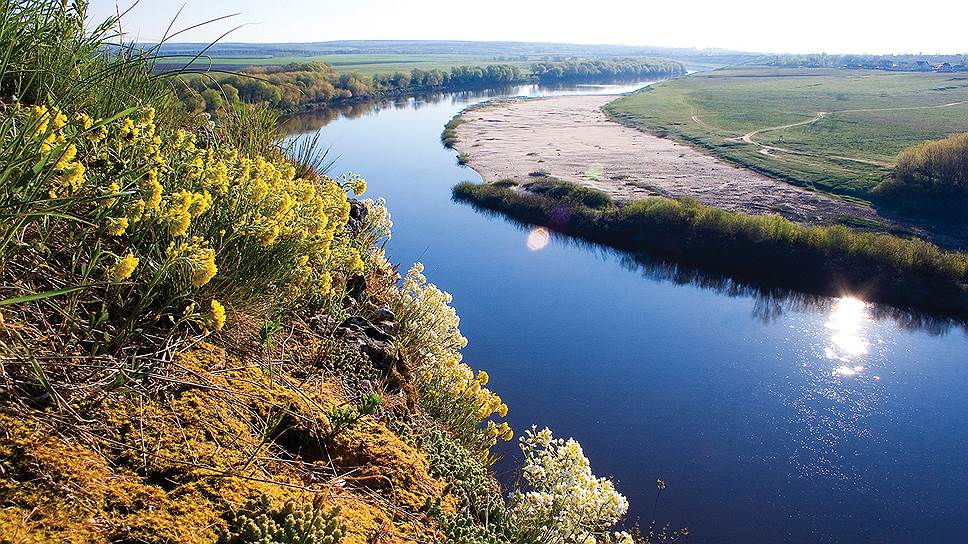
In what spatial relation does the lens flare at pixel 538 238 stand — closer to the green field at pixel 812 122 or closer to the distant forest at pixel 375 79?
the distant forest at pixel 375 79

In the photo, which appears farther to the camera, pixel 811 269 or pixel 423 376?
pixel 811 269

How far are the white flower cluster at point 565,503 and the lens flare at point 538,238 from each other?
2049 centimetres

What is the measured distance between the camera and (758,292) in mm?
20953

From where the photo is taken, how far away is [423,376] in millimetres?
4680

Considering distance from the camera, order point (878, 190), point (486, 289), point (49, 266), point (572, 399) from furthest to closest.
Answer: point (878, 190)
point (486, 289)
point (572, 399)
point (49, 266)

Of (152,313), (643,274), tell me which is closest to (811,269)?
(643,274)

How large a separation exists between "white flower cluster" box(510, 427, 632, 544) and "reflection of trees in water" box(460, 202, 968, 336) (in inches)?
636

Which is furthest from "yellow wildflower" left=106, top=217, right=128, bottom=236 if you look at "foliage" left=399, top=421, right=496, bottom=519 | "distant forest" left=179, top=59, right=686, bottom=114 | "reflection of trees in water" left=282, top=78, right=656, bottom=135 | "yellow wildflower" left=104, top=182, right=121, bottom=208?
"reflection of trees in water" left=282, top=78, right=656, bottom=135

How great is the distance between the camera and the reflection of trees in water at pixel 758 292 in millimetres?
18672

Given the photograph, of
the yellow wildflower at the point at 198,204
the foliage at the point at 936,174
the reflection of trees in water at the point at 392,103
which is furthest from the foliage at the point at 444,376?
the foliage at the point at 936,174

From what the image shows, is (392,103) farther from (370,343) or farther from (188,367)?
(188,367)

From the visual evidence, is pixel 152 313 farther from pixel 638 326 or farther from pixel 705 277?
pixel 705 277

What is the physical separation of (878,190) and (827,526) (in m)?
25.6

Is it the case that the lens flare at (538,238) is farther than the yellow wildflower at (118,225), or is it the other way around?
the lens flare at (538,238)
